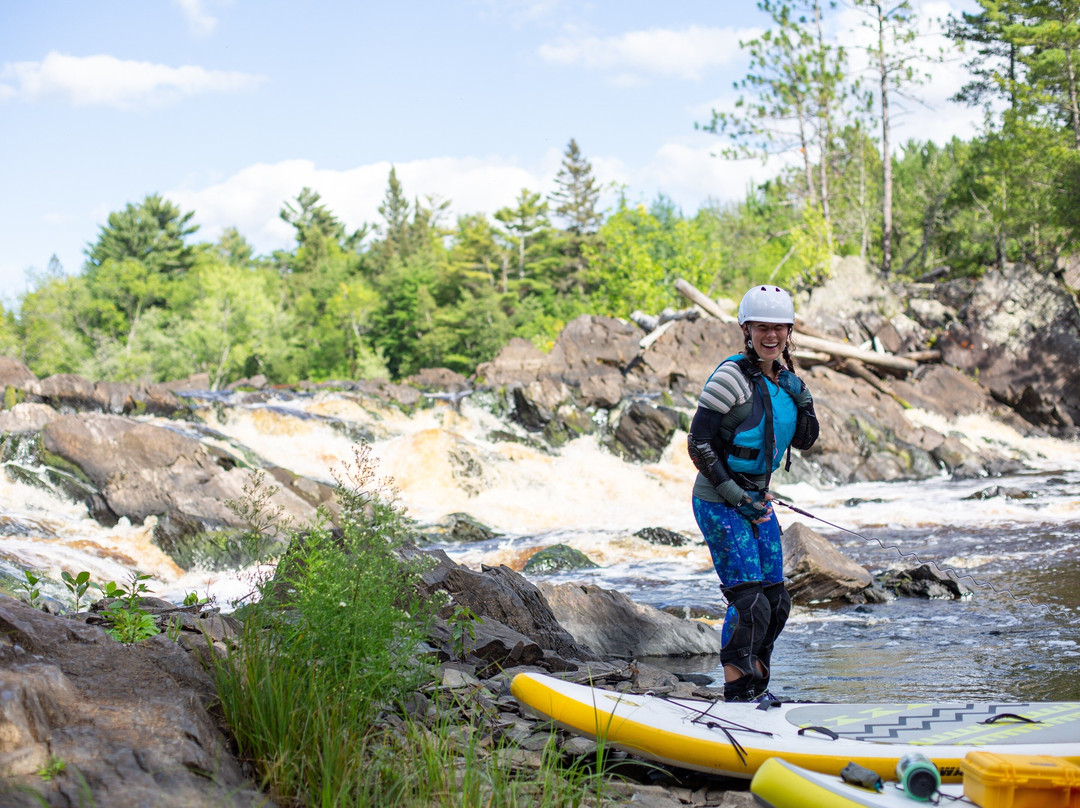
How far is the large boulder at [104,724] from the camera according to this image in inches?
84.4

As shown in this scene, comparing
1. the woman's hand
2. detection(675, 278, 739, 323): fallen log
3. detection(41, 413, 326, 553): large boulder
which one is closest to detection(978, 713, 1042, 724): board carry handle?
the woman's hand

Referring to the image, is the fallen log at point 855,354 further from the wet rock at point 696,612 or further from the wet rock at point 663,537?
the wet rock at point 696,612

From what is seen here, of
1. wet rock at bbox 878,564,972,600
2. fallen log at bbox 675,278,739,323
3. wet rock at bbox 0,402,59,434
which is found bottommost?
wet rock at bbox 878,564,972,600

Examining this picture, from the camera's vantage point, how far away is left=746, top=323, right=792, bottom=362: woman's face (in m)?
3.79

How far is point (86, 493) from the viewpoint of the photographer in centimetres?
1074

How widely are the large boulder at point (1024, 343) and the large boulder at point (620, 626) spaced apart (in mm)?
20058

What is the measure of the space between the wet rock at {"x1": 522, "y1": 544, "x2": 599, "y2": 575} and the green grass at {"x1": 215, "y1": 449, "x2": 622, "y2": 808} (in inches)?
246

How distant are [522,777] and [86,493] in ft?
31.6

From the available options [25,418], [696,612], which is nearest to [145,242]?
[25,418]

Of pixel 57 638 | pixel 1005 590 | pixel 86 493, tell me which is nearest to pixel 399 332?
pixel 86 493

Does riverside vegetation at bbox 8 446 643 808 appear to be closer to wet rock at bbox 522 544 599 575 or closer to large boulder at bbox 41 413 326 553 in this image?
wet rock at bbox 522 544 599 575

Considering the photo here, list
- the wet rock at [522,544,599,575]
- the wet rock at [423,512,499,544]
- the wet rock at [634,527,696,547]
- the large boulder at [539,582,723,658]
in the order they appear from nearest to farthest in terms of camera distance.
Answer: the large boulder at [539,582,723,658] < the wet rock at [522,544,599,575] < the wet rock at [634,527,696,547] < the wet rock at [423,512,499,544]

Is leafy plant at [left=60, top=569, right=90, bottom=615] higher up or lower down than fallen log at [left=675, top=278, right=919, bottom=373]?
lower down

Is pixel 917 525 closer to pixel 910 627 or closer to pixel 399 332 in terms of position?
pixel 910 627
